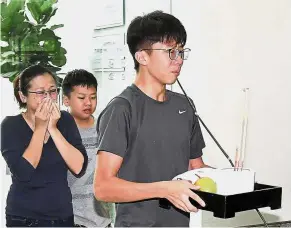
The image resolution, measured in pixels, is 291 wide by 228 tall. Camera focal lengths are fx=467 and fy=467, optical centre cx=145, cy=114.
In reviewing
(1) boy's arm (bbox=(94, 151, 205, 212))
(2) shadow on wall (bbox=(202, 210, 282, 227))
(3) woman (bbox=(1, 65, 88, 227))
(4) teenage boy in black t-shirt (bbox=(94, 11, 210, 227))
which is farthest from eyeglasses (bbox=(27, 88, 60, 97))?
(2) shadow on wall (bbox=(202, 210, 282, 227))

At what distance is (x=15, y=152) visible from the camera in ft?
5.91

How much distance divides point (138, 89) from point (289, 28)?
141 cm

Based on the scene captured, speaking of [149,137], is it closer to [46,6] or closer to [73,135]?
[73,135]

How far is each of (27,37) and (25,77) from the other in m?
0.20

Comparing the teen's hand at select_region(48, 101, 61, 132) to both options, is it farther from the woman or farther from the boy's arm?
the boy's arm

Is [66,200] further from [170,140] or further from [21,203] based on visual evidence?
[170,140]

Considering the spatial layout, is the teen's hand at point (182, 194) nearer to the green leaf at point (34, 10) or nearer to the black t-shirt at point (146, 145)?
the black t-shirt at point (146, 145)

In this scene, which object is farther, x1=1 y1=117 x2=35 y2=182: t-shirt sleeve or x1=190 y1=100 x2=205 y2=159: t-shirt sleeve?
x1=1 y1=117 x2=35 y2=182: t-shirt sleeve

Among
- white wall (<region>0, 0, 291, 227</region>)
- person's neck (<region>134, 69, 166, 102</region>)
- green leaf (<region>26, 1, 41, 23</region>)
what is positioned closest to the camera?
person's neck (<region>134, 69, 166, 102</region>)

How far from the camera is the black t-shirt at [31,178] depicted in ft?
5.85

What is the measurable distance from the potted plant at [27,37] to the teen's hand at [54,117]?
0.63 feet

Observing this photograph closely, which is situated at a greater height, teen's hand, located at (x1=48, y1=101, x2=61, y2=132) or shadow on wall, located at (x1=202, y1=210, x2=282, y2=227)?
teen's hand, located at (x1=48, y1=101, x2=61, y2=132)

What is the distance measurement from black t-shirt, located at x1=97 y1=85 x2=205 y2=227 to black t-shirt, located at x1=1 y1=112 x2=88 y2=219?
540mm

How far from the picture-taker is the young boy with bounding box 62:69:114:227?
2031 mm
